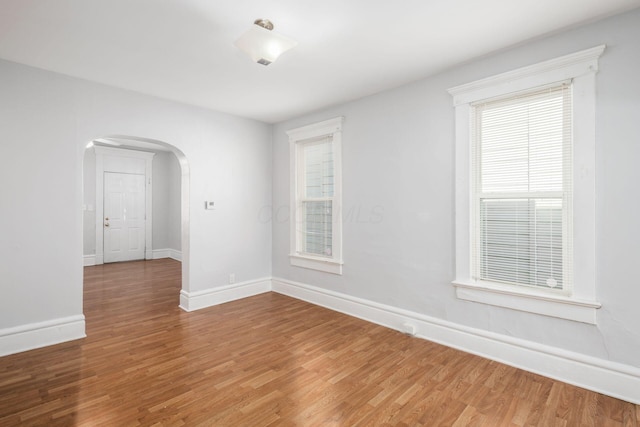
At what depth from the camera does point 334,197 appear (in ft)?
13.7

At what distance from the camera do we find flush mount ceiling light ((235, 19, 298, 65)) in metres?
2.25

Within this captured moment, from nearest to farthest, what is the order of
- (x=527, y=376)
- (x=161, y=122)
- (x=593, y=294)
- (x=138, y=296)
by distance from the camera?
(x=593, y=294)
(x=527, y=376)
(x=161, y=122)
(x=138, y=296)

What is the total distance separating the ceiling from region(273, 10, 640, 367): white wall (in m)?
0.21

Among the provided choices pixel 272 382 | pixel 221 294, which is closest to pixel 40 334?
pixel 221 294

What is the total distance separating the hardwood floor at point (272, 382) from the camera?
79.8 inches

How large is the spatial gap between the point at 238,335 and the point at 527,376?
265 centimetres

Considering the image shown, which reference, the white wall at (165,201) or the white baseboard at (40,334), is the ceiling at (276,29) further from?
the white wall at (165,201)

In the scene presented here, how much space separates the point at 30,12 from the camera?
2186 mm

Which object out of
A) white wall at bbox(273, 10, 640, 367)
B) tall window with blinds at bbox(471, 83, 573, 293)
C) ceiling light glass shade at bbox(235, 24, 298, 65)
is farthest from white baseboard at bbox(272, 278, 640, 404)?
ceiling light glass shade at bbox(235, 24, 298, 65)

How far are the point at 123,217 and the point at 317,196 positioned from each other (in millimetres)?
5650

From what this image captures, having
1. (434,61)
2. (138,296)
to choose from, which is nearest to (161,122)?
(138,296)

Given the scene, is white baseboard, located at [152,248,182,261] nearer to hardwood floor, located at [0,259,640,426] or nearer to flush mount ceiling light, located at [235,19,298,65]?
hardwood floor, located at [0,259,640,426]

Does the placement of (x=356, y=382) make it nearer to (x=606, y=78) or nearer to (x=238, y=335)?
(x=238, y=335)

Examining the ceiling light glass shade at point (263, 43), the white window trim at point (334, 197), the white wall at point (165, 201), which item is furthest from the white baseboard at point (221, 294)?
the white wall at point (165, 201)
